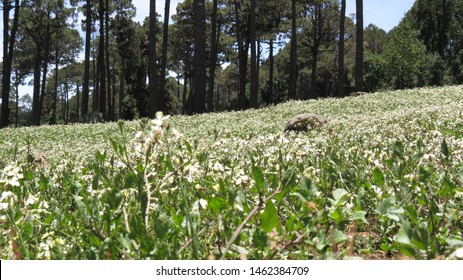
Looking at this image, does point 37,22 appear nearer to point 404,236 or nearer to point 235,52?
point 235,52

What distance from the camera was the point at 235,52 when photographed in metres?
54.5

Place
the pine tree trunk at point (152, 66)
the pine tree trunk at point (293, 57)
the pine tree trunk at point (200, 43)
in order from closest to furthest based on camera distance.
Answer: the pine tree trunk at point (200, 43)
the pine tree trunk at point (152, 66)
the pine tree trunk at point (293, 57)

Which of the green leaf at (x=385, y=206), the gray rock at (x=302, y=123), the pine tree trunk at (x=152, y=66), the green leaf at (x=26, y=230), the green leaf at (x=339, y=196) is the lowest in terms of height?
the green leaf at (x=26, y=230)

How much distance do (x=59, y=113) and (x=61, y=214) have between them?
416ft

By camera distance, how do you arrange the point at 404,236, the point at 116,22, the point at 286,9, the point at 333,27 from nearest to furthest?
the point at 404,236 → the point at 286,9 → the point at 116,22 → the point at 333,27

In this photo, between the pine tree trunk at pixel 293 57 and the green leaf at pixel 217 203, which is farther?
the pine tree trunk at pixel 293 57

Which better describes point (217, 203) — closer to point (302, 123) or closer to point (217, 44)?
→ point (302, 123)

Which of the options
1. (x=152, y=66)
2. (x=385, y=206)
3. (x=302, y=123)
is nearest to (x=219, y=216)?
(x=385, y=206)

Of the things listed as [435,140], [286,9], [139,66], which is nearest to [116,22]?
[139,66]

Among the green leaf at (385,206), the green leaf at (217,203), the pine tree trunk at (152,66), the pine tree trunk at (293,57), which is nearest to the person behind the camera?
the green leaf at (217,203)

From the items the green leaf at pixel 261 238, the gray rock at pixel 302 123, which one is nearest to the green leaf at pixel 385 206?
the green leaf at pixel 261 238

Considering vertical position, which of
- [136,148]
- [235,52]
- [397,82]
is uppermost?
[235,52]

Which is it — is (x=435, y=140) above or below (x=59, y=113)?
below

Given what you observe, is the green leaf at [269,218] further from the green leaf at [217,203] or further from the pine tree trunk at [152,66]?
the pine tree trunk at [152,66]
